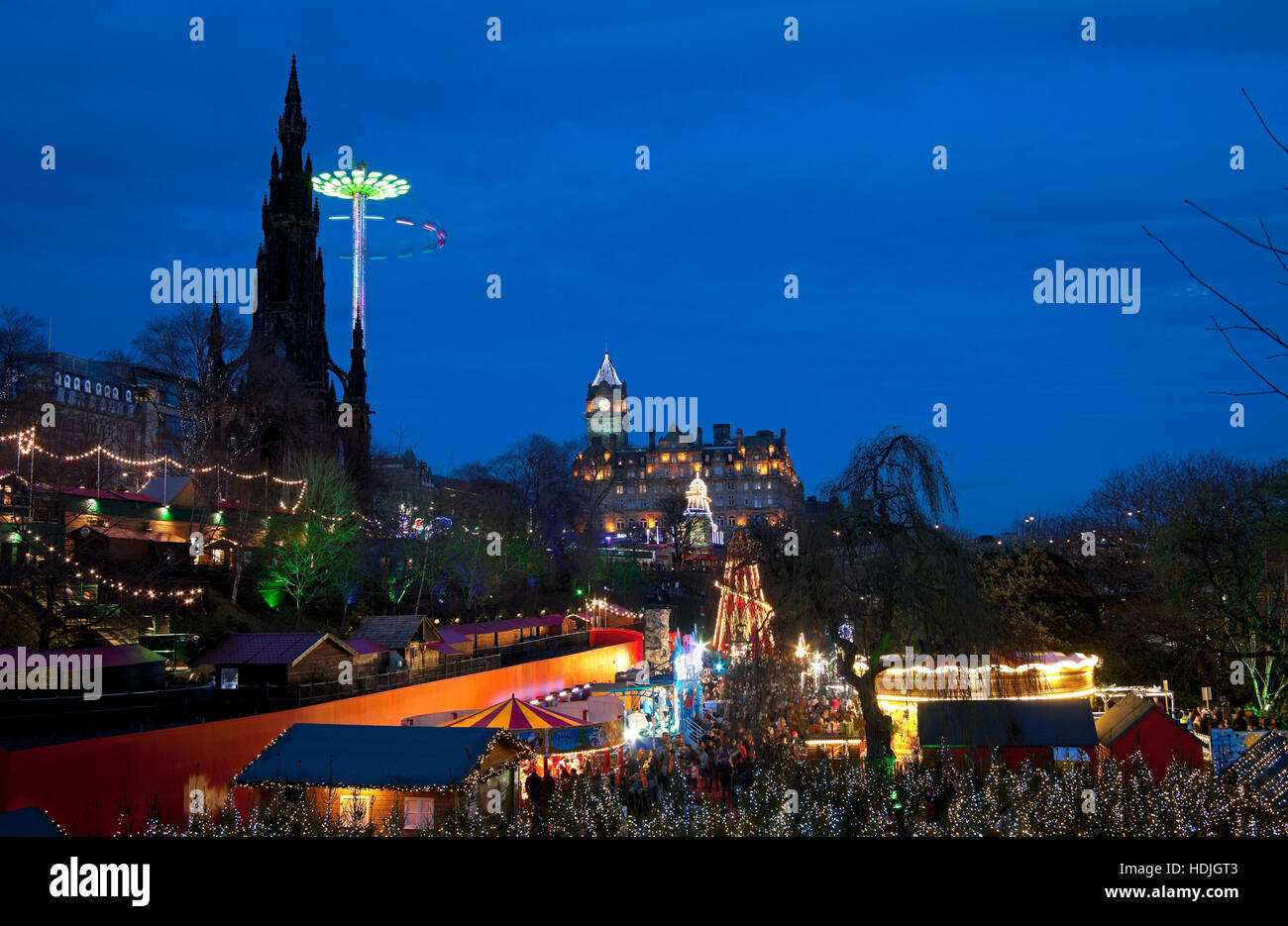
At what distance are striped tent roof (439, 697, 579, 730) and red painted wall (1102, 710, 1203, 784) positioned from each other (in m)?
10.0

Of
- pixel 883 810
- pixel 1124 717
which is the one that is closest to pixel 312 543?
pixel 1124 717

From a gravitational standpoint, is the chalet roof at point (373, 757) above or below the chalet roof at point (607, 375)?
below

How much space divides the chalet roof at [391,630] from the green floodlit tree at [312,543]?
4875 mm

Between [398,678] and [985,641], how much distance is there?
14163 millimetres

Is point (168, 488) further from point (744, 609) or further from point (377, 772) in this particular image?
point (377, 772)

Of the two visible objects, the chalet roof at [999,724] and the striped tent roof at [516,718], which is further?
the striped tent roof at [516,718]

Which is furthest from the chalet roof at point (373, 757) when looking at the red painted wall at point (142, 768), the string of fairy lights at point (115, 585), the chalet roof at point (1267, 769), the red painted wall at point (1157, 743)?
the string of fairy lights at point (115, 585)

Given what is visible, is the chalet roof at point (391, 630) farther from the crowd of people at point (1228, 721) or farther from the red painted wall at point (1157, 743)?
the crowd of people at point (1228, 721)

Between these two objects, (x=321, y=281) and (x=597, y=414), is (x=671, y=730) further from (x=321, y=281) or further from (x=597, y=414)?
(x=597, y=414)

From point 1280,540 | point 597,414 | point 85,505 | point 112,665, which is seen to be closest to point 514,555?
point 85,505

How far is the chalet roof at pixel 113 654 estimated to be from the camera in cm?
1770

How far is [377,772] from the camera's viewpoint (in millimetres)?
14078

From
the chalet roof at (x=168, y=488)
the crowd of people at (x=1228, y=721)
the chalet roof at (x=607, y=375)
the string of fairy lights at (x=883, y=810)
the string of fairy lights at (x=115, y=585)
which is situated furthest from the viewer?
the chalet roof at (x=607, y=375)

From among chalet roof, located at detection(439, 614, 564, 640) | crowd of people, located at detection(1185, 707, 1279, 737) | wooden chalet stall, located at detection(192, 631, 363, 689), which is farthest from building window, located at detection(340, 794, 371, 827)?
chalet roof, located at detection(439, 614, 564, 640)
